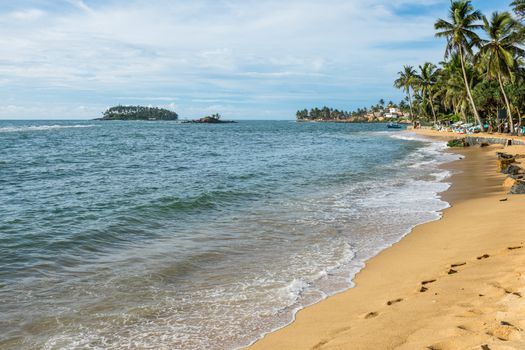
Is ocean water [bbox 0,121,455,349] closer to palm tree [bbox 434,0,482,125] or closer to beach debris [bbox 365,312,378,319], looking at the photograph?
beach debris [bbox 365,312,378,319]

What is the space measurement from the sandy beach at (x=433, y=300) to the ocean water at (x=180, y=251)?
0.50m

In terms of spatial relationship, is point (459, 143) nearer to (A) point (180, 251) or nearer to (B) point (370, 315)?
(A) point (180, 251)

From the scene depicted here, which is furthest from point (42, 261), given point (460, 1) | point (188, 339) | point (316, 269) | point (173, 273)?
point (460, 1)

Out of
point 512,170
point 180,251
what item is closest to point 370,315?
point 180,251

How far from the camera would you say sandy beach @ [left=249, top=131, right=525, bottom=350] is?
15.7 ft

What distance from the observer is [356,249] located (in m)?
10.2

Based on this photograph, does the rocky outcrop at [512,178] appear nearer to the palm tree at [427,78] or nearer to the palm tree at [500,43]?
the palm tree at [500,43]

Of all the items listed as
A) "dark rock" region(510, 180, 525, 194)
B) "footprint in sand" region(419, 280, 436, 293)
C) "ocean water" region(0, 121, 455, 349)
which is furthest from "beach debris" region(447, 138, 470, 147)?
"footprint in sand" region(419, 280, 436, 293)

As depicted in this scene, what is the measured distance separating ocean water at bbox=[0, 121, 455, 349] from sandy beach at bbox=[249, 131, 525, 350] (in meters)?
0.50

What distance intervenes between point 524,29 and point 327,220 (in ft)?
86.4

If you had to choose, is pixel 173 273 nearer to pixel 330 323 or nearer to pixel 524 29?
pixel 330 323

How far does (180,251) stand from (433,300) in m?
5.81

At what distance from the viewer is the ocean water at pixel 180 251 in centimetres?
634

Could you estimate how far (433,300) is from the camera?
6125mm
